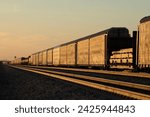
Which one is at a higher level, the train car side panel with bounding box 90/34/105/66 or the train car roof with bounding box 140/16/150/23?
the train car roof with bounding box 140/16/150/23

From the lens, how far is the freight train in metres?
26.9

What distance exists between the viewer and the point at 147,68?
26719 millimetres

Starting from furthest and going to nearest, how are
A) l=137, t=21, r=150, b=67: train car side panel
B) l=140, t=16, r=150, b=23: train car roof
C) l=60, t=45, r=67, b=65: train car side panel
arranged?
l=60, t=45, r=67, b=65: train car side panel → l=140, t=16, r=150, b=23: train car roof → l=137, t=21, r=150, b=67: train car side panel

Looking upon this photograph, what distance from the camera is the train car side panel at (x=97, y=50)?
37.4m

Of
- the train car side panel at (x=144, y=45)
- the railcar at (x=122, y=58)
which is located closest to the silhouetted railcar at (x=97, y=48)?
the railcar at (x=122, y=58)

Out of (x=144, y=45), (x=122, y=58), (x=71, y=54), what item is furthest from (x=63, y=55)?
(x=144, y=45)

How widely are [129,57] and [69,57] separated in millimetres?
26477

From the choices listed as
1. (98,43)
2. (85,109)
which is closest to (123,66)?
(98,43)

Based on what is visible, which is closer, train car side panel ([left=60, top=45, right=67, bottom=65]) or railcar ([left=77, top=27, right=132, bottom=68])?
railcar ([left=77, top=27, right=132, bottom=68])

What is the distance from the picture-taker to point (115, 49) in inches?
1398

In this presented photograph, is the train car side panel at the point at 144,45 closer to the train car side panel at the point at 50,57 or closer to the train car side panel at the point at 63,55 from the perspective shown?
the train car side panel at the point at 63,55

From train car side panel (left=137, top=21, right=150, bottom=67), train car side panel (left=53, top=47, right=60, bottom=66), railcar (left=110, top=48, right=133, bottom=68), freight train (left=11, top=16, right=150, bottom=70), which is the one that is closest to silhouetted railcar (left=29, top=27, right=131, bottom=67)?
freight train (left=11, top=16, right=150, bottom=70)

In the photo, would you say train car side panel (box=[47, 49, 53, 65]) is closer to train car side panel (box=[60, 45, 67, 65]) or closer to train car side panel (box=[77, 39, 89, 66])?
train car side panel (box=[60, 45, 67, 65])

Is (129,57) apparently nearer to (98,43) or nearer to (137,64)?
(137,64)
